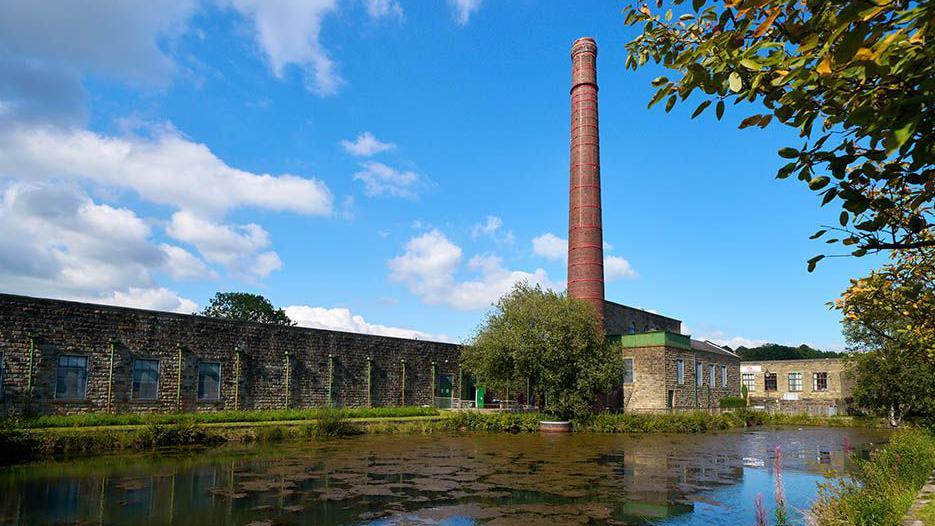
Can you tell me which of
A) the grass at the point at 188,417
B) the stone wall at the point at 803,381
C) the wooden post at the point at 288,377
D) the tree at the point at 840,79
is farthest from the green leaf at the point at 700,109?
the stone wall at the point at 803,381

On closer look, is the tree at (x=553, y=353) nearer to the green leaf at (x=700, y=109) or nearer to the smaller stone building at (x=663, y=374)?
the smaller stone building at (x=663, y=374)

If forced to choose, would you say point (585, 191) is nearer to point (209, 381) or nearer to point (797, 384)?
point (209, 381)

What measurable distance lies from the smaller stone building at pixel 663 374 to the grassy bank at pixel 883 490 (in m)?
20.3

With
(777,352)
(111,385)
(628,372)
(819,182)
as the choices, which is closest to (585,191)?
(628,372)

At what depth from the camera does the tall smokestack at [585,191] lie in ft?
110

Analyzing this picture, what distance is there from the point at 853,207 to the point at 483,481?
12.0 m

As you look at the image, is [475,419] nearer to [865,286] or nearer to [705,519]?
[705,519]

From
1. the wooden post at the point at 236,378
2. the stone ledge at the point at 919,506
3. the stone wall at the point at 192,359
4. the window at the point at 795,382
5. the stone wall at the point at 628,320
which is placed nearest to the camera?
the stone ledge at the point at 919,506

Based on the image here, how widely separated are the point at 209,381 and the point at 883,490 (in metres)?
22.9

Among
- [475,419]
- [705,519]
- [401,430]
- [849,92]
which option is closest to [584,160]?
[475,419]

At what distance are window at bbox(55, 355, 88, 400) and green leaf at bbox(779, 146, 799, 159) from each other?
943 inches

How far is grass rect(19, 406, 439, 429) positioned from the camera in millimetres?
19688

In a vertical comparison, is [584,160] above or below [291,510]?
above

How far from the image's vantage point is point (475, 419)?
2833 cm
